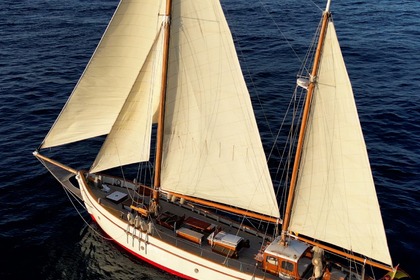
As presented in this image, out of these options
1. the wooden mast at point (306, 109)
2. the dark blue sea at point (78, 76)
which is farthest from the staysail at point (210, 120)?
the dark blue sea at point (78, 76)

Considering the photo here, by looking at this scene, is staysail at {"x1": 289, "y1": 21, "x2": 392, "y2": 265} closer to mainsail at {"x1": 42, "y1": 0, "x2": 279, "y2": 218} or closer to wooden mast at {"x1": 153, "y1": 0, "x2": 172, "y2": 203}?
mainsail at {"x1": 42, "y1": 0, "x2": 279, "y2": 218}

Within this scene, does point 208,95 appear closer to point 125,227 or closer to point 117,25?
point 117,25

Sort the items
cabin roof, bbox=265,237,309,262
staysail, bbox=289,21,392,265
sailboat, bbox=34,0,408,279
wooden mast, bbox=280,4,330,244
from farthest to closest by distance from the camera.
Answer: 1. cabin roof, bbox=265,237,309,262
2. sailboat, bbox=34,0,408,279
3. staysail, bbox=289,21,392,265
4. wooden mast, bbox=280,4,330,244

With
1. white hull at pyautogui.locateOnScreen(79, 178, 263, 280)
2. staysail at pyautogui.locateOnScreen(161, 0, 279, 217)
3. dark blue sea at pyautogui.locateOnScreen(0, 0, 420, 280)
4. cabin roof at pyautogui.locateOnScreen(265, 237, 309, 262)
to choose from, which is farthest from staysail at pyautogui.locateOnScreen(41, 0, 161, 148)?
cabin roof at pyautogui.locateOnScreen(265, 237, 309, 262)

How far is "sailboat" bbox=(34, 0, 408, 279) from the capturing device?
27.4 metres

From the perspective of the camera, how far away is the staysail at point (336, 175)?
2605 cm

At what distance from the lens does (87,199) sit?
35.4 metres

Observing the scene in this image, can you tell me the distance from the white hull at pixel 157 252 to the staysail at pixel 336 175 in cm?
574

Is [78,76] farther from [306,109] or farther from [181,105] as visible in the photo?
[306,109]

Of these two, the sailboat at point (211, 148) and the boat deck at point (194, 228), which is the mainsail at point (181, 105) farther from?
the boat deck at point (194, 228)

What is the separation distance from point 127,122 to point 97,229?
10.2 m

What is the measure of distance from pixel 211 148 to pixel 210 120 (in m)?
1.91

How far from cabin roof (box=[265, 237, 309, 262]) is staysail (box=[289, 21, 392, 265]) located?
120 centimetres

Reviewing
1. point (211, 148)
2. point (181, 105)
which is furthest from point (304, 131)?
point (181, 105)
